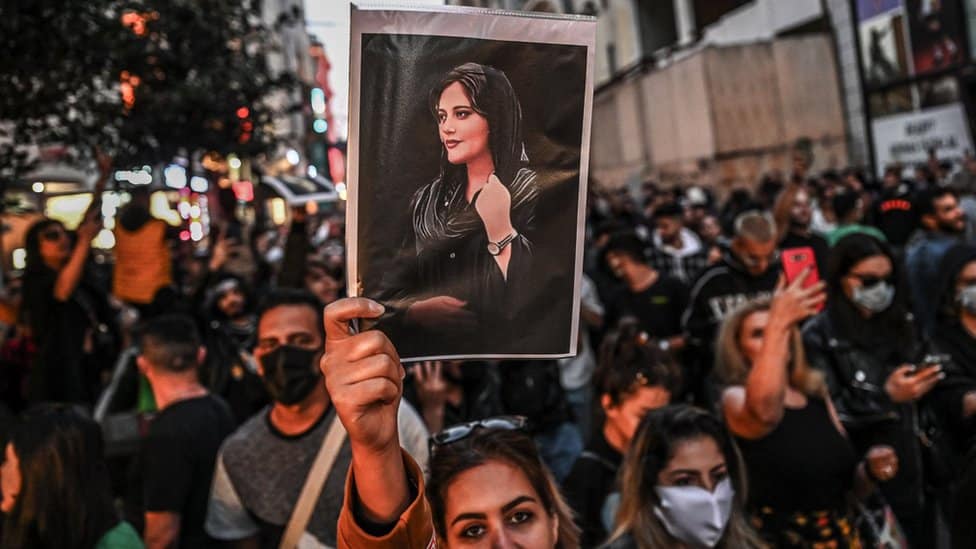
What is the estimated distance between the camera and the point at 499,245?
81.2 inches

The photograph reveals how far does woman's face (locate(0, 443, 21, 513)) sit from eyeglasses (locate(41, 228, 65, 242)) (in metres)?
3.92

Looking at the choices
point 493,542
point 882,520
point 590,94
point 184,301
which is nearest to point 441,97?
point 590,94

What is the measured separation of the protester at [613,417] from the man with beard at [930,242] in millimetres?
3580

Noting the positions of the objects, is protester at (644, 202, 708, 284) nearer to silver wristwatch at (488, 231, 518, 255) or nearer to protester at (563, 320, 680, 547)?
protester at (563, 320, 680, 547)

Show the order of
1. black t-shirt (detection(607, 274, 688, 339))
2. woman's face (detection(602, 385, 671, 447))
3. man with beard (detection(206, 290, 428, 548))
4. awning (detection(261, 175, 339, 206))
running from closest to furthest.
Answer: man with beard (detection(206, 290, 428, 548))
woman's face (detection(602, 385, 671, 447))
awning (detection(261, 175, 339, 206))
black t-shirt (detection(607, 274, 688, 339))

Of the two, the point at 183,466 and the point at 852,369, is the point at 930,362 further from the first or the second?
the point at 183,466

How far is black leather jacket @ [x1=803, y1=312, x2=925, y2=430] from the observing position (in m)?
4.86

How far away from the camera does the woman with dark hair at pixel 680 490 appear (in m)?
3.29

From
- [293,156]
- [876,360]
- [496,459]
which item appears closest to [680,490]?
[496,459]

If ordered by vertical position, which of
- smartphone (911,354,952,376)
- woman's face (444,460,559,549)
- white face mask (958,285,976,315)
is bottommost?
woman's face (444,460,559,549)

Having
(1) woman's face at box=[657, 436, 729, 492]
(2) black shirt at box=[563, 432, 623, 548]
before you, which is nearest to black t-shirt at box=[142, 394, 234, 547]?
(2) black shirt at box=[563, 432, 623, 548]

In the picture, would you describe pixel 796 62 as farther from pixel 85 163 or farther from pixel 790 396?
pixel 790 396

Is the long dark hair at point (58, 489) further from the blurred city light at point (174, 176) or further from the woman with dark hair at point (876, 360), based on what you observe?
the blurred city light at point (174, 176)

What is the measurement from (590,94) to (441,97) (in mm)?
297
